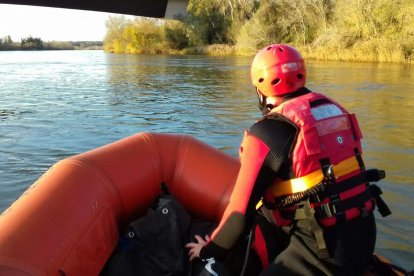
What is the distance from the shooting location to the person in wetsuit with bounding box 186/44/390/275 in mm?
1885

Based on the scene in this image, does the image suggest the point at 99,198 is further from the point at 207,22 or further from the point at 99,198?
the point at 207,22

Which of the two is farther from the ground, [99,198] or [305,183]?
[305,183]

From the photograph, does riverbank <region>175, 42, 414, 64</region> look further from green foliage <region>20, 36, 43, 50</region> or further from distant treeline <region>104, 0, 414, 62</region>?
green foliage <region>20, 36, 43, 50</region>

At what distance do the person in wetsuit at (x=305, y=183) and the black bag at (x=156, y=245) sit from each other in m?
0.54

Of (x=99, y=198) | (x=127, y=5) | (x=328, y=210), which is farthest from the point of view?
(x=127, y=5)

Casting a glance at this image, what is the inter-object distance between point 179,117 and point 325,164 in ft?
A: 25.4

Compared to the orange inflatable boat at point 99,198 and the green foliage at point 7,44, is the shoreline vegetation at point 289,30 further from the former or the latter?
the green foliage at point 7,44

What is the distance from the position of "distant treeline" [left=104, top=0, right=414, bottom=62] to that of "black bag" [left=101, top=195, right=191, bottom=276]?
734 inches

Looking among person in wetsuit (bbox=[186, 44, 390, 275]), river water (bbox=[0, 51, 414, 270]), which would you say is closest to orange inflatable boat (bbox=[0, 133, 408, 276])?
person in wetsuit (bbox=[186, 44, 390, 275])

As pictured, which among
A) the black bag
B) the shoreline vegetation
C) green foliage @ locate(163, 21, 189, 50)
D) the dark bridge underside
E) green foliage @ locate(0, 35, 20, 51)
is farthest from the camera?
green foliage @ locate(0, 35, 20, 51)

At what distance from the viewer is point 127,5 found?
8469mm

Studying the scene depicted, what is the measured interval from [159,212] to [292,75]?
1.12 metres

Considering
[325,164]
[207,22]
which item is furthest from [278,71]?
[207,22]

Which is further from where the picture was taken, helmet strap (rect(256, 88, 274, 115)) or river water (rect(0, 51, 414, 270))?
river water (rect(0, 51, 414, 270))
